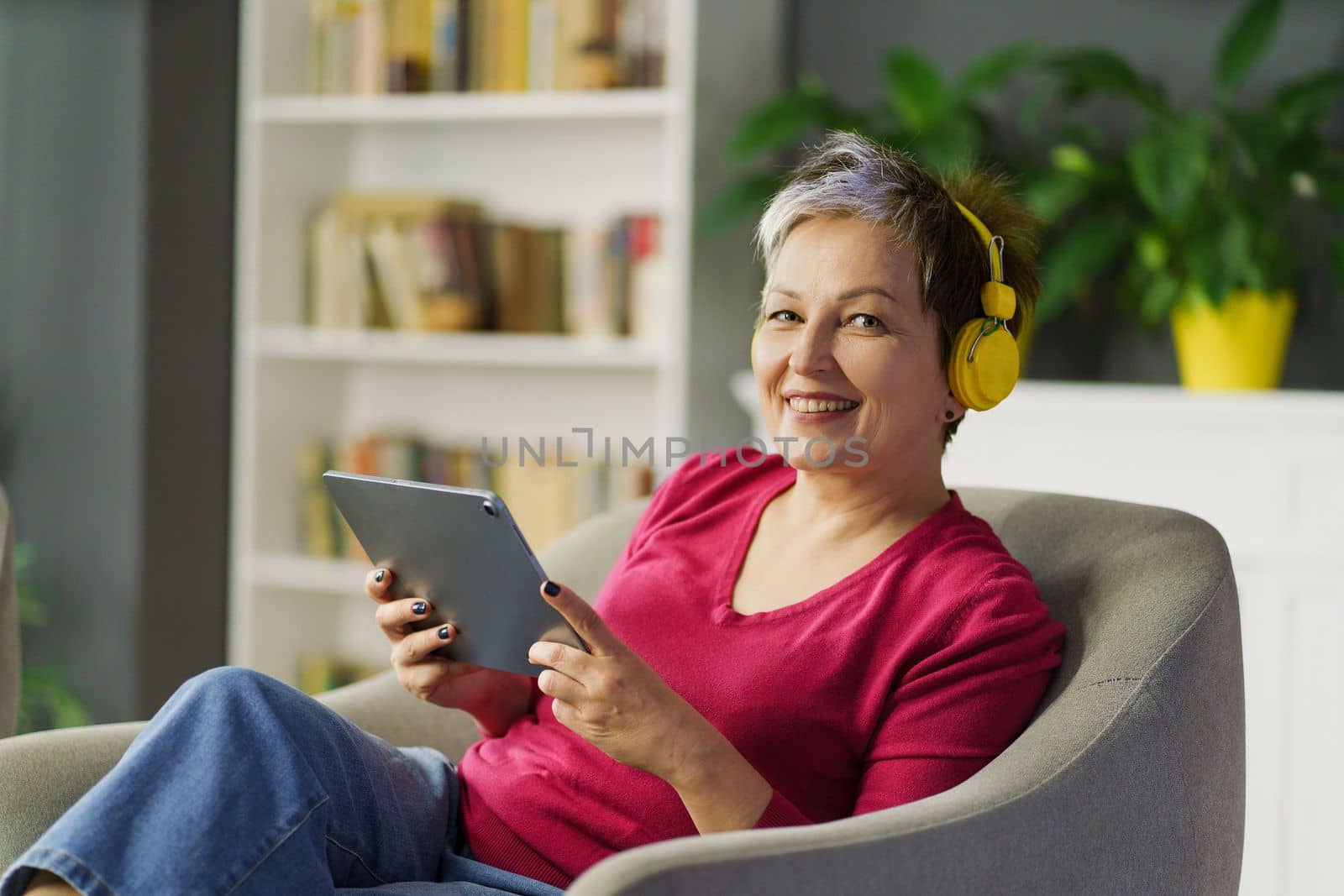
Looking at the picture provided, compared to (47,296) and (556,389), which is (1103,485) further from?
(47,296)

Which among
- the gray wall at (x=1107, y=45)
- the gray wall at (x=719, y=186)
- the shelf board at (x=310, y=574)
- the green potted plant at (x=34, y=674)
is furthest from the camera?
the shelf board at (x=310, y=574)

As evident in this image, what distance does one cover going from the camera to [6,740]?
1359 millimetres

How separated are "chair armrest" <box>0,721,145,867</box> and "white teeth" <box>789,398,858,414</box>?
0.77 metres

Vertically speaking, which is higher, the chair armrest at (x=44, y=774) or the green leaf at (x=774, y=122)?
the green leaf at (x=774, y=122)

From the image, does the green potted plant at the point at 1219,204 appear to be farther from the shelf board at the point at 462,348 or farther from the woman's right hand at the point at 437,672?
the woman's right hand at the point at 437,672

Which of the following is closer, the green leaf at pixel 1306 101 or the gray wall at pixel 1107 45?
the green leaf at pixel 1306 101

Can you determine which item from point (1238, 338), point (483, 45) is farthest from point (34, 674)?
point (1238, 338)

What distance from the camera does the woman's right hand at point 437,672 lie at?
4.47 ft

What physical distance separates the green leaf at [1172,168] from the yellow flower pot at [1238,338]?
193 mm

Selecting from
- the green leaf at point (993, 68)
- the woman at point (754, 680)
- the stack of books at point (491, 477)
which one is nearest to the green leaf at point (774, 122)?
the green leaf at point (993, 68)

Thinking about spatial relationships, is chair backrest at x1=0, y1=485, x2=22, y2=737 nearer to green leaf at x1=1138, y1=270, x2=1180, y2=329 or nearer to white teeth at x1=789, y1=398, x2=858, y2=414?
white teeth at x1=789, y1=398, x2=858, y2=414

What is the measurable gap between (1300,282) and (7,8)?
2.81 meters

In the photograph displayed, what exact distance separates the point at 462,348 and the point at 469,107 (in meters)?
0.54

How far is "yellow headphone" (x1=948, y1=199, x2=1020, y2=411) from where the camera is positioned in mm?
1365
